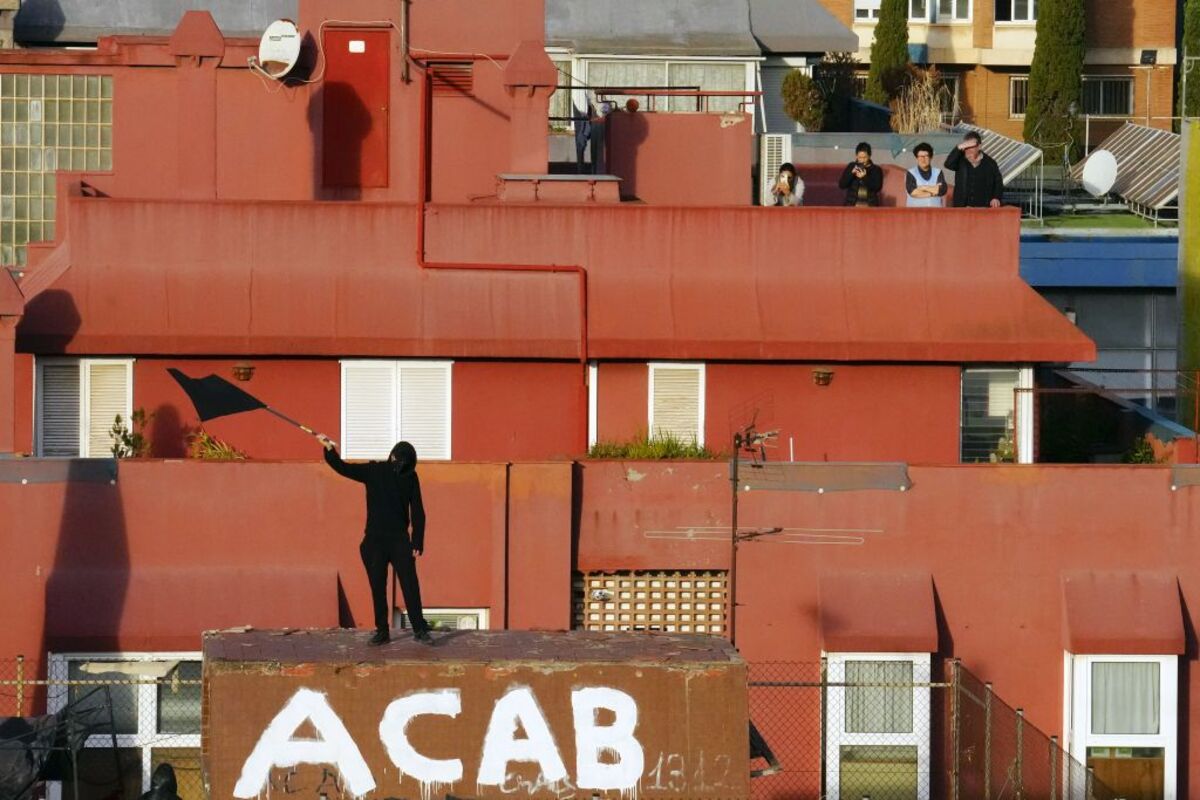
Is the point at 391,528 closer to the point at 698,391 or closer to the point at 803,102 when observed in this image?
the point at 698,391

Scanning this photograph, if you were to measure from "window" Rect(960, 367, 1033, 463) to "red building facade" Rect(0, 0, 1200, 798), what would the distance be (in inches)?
4.4

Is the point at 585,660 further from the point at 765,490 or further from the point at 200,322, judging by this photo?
the point at 200,322

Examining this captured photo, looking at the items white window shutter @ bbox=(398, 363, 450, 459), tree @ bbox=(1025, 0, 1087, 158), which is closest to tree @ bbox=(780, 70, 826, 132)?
tree @ bbox=(1025, 0, 1087, 158)

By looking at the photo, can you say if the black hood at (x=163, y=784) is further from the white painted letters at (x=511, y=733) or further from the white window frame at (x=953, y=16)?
the white window frame at (x=953, y=16)

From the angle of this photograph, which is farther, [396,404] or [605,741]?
[396,404]

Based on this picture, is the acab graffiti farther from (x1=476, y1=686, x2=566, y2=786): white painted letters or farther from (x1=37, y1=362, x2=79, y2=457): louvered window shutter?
(x1=37, y1=362, x2=79, y2=457): louvered window shutter

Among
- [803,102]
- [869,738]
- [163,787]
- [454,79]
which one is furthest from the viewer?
[803,102]

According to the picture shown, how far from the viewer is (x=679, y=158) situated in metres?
31.1

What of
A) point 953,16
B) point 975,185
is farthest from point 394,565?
point 953,16

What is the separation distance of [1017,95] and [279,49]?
3452 centimetres

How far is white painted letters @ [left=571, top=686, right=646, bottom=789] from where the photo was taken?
19516mm

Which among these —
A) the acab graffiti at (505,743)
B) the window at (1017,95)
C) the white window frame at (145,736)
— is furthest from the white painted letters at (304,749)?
the window at (1017,95)

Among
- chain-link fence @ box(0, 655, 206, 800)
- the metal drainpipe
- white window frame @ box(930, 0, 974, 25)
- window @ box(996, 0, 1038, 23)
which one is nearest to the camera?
chain-link fence @ box(0, 655, 206, 800)

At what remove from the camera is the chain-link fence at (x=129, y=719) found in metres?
23.7
